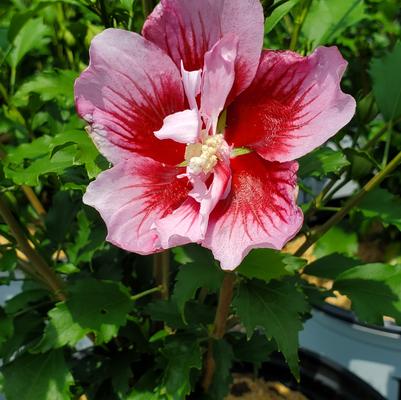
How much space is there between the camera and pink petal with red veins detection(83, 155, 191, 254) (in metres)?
0.45

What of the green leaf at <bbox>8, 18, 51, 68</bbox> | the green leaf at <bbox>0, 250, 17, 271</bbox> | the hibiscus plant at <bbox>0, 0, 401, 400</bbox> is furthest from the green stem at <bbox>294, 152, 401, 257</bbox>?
the green leaf at <bbox>8, 18, 51, 68</bbox>

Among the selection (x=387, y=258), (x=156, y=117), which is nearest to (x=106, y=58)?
(x=156, y=117)

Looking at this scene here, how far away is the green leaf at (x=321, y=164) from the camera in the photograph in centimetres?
56

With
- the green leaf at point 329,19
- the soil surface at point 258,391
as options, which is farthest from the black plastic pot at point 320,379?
the green leaf at point 329,19

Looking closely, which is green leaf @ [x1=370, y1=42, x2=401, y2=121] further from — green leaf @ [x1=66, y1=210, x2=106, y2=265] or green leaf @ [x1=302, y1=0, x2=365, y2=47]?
green leaf @ [x1=66, y1=210, x2=106, y2=265]

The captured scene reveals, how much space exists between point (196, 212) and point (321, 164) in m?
0.16

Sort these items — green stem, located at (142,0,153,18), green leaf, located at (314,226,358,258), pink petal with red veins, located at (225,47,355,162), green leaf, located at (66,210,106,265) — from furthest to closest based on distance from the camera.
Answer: green leaf, located at (314,226,358,258)
green leaf, located at (66,210,106,265)
green stem, located at (142,0,153,18)
pink petal with red veins, located at (225,47,355,162)

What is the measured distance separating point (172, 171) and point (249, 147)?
0.07 metres

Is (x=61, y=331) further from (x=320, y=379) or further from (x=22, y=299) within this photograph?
(x=320, y=379)

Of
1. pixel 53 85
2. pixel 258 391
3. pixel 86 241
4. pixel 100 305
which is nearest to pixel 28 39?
pixel 53 85

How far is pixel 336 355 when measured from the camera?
1.16m

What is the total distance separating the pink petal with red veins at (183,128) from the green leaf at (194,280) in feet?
0.59

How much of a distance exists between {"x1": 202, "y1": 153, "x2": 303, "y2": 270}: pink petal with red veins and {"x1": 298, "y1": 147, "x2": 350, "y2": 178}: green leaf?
92mm

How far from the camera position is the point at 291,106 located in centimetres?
46
